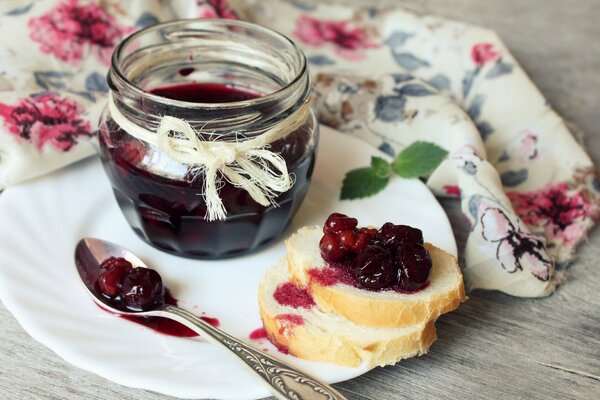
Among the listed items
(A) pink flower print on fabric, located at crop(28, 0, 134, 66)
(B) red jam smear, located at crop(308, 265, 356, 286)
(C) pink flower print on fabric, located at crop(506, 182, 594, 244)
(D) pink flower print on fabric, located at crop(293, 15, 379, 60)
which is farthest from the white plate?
(D) pink flower print on fabric, located at crop(293, 15, 379, 60)

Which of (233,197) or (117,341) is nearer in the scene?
(117,341)

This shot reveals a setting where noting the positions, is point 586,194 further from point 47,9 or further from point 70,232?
point 47,9

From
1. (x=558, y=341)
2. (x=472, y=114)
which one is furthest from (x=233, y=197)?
(x=472, y=114)

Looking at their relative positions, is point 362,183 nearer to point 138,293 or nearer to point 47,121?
point 138,293

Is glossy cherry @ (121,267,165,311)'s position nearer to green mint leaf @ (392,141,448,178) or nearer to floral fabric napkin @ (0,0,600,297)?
floral fabric napkin @ (0,0,600,297)

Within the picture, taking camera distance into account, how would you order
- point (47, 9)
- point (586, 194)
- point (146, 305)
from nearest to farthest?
point (146, 305)
point (586, 194)
point (47, 9)

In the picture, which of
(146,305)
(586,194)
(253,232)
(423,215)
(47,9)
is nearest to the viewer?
(146,305)
